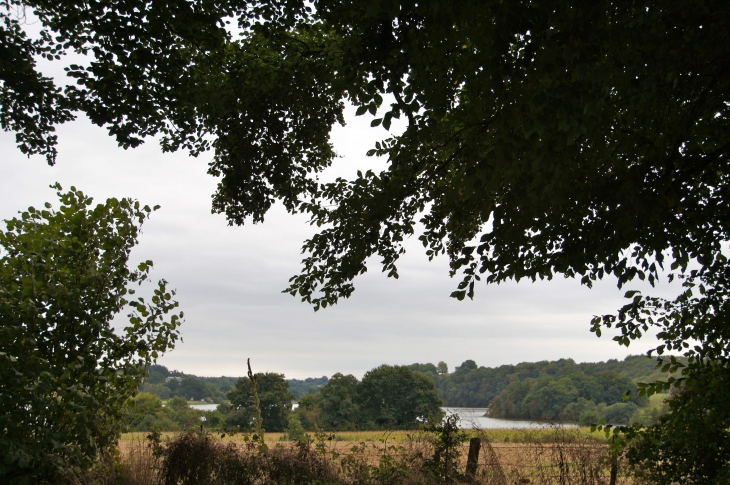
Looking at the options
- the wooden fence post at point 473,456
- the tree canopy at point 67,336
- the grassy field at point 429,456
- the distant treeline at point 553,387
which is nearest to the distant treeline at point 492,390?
the distant treeline at point 553,387

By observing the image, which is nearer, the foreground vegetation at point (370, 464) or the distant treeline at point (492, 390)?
the foreground vegetation at point (370, 464)

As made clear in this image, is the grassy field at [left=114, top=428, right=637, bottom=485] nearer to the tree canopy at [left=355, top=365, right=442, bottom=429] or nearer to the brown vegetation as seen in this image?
the brown vegetation

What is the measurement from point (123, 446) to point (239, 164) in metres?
4.45

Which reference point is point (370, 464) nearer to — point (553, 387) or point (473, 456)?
point (473, 456)

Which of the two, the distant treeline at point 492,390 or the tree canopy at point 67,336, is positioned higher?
the tree canopy at point 67,336

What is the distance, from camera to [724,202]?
5.41 metres

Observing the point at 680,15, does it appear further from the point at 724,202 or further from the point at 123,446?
the point at 123,446

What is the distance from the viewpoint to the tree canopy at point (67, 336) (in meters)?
4.40

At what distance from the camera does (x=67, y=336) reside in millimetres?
4926

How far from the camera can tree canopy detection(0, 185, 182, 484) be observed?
4398 mm

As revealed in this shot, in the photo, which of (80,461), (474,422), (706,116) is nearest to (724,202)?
(706,116)

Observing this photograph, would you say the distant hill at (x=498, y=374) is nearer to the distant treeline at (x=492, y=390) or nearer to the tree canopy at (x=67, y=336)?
the distant treeline at (x=492, y=390)

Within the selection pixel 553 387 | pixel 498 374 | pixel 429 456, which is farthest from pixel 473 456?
pixel 498 374

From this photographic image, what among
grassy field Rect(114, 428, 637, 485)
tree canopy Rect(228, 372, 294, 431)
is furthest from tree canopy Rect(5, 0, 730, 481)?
tree canopy Rect(228, 372, 294, 431)
